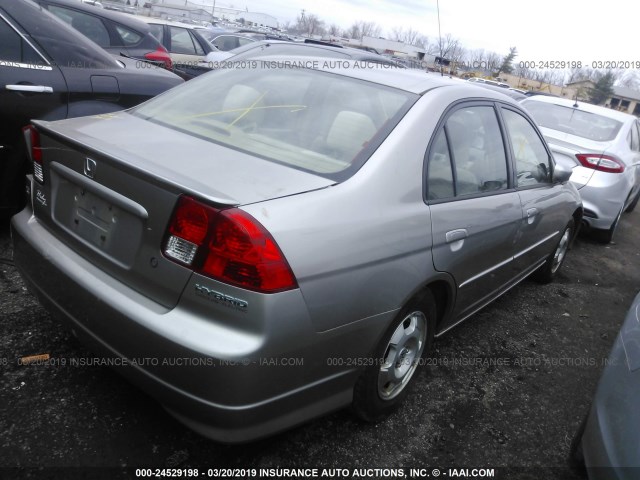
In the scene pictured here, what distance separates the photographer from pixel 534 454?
2607 mm

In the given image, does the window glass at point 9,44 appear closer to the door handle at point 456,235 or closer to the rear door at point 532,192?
the door handle at point 456,235

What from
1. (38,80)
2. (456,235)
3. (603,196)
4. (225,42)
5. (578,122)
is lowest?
(603,196)

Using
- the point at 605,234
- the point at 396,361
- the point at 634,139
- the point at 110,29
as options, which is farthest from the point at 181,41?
the point at 396,361

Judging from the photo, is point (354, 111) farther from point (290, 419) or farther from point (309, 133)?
point (290, 419)

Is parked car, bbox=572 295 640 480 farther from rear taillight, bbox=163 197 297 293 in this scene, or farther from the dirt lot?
rear taillight, bbox=163 197 297 293

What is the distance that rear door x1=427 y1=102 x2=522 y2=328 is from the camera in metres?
2.55

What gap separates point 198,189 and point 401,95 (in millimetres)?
1277

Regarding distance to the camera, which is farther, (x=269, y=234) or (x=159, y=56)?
(x=159, y=56)

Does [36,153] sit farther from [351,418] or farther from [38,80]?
[351,418]

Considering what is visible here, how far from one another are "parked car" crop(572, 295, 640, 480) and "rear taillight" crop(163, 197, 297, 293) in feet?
4.10

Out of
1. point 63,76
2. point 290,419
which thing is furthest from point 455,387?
point 63,76

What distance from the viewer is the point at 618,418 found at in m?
1.89

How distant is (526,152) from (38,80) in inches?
133

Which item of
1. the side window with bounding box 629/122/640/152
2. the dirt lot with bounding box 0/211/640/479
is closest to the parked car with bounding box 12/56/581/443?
the dirt lot with bounding box 0/211/640/479
